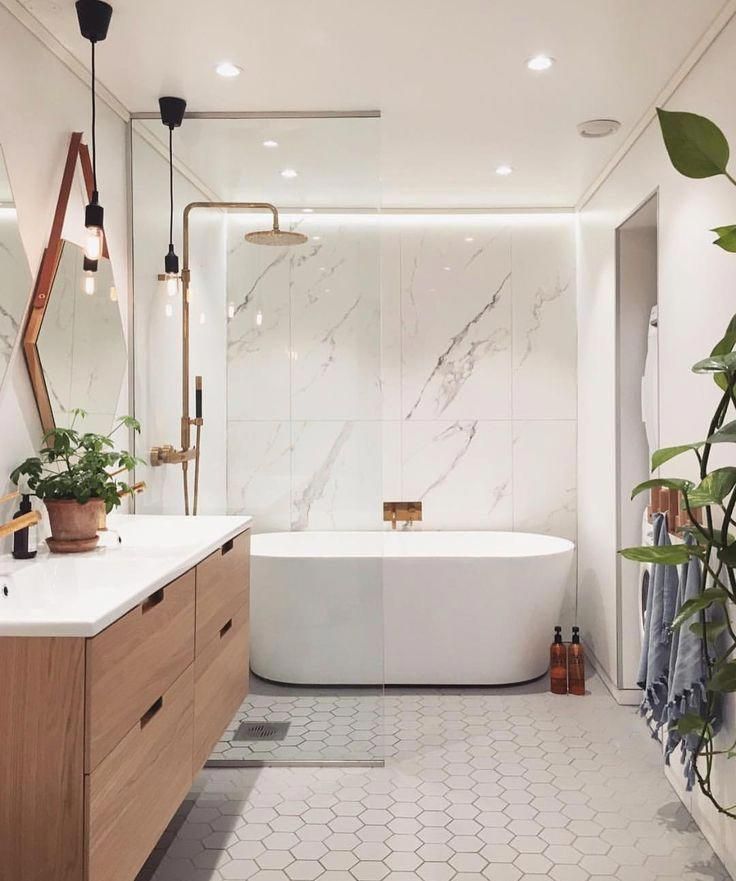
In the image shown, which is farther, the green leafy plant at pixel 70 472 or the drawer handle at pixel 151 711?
the green leafy plant at pixel 70 472

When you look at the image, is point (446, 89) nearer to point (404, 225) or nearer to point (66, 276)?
point (66, 276)

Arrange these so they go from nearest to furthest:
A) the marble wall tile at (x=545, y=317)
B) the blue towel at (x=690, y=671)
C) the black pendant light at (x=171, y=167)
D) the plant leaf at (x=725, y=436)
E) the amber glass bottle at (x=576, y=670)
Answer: the plant leaf at (x=725, y=436) < the blue towel at (x=690, y=671) < the black pendant light at (x=171, y=167) < the amber glass bottle at (x=576, y=670) < the marble wall tile at (x=545, y=317)

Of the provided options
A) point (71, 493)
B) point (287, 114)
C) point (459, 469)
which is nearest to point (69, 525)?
point (71, 493)

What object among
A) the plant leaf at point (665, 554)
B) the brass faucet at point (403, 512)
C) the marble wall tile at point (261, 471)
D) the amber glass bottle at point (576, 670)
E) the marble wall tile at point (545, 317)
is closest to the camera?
the plant leaf at point (665, 554)

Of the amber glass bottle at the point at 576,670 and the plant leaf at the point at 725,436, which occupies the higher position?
the plant leaf at the point at 725,436

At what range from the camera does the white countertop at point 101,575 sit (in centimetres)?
160

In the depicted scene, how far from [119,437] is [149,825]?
1.64 m

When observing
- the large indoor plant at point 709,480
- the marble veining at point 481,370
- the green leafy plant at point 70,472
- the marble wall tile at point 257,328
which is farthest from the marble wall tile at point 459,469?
the green leafy plant at point 70,472

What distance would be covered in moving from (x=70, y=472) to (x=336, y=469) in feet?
3.70

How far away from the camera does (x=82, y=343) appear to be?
2.82 meters

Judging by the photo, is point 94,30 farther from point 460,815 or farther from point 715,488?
point 460,815

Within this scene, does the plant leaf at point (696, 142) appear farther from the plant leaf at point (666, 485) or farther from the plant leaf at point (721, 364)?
the plant leaf at point (666, 485)

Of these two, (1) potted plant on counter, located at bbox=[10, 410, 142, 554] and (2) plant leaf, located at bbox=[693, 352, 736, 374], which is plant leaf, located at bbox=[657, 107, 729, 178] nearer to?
(2) plant leaf, located at bbox=[693, 352, 736, 374]

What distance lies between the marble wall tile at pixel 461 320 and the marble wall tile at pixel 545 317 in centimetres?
8
